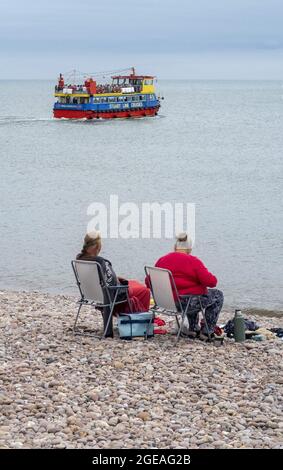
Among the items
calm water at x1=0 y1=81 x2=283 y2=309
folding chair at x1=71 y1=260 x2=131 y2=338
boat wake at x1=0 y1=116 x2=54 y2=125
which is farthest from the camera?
boat wake at x1=0 y1=116 x2=54 y2=125

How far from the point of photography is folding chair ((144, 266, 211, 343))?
8648 millimetres

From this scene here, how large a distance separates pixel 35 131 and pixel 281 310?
2462 inches

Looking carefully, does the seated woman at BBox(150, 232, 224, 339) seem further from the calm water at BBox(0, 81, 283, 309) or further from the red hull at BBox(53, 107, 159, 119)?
the red hull at BBox(53, 107, 159, 119)

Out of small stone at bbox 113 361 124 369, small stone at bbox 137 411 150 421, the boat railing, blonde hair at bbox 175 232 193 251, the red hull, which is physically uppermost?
the boat railing

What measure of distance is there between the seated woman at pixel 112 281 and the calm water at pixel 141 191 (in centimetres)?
494

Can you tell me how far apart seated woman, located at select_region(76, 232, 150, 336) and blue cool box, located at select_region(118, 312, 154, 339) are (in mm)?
150

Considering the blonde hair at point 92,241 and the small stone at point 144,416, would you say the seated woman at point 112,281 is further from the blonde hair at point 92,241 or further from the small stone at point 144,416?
the small stone at point 144,416

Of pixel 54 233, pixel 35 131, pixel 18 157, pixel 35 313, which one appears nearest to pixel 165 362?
pixel 35 313

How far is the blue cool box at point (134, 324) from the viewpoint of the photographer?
8852mm

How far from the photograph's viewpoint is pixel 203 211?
27781mm

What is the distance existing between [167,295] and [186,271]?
→ 0.94ft

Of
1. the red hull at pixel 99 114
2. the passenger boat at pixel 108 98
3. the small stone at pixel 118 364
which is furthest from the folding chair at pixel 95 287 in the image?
the red hull at pixel 99 114

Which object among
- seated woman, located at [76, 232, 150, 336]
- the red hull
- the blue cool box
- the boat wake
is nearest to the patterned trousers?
the blue cool box

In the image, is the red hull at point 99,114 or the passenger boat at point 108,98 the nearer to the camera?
the passenger boat at point 108,98
